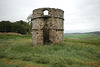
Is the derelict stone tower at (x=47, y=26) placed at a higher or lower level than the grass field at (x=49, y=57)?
higher

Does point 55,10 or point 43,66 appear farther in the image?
point 55,10

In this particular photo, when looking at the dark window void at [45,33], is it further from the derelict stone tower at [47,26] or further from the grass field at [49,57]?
the grass field at [49,57]

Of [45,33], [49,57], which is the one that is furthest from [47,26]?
[49,57]

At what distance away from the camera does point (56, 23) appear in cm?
920

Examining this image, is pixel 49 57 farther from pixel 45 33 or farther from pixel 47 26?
pixel 47 26

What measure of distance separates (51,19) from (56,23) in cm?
81

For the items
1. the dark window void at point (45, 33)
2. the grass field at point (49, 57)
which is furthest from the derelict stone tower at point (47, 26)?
the grass field at point (49, 57)

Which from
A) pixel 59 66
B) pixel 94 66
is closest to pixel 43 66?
pixel 59 66

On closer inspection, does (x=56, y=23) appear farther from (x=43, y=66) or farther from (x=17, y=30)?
(x=17, y=30)

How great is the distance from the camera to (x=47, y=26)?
923 cm

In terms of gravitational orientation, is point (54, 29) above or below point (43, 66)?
above

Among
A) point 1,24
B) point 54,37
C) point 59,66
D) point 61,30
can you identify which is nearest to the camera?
point 59,66

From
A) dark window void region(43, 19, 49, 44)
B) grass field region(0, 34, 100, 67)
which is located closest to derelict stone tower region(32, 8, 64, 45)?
dark window void region(43, 19, 49, 44)

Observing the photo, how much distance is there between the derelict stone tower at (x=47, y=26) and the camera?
901 cm
